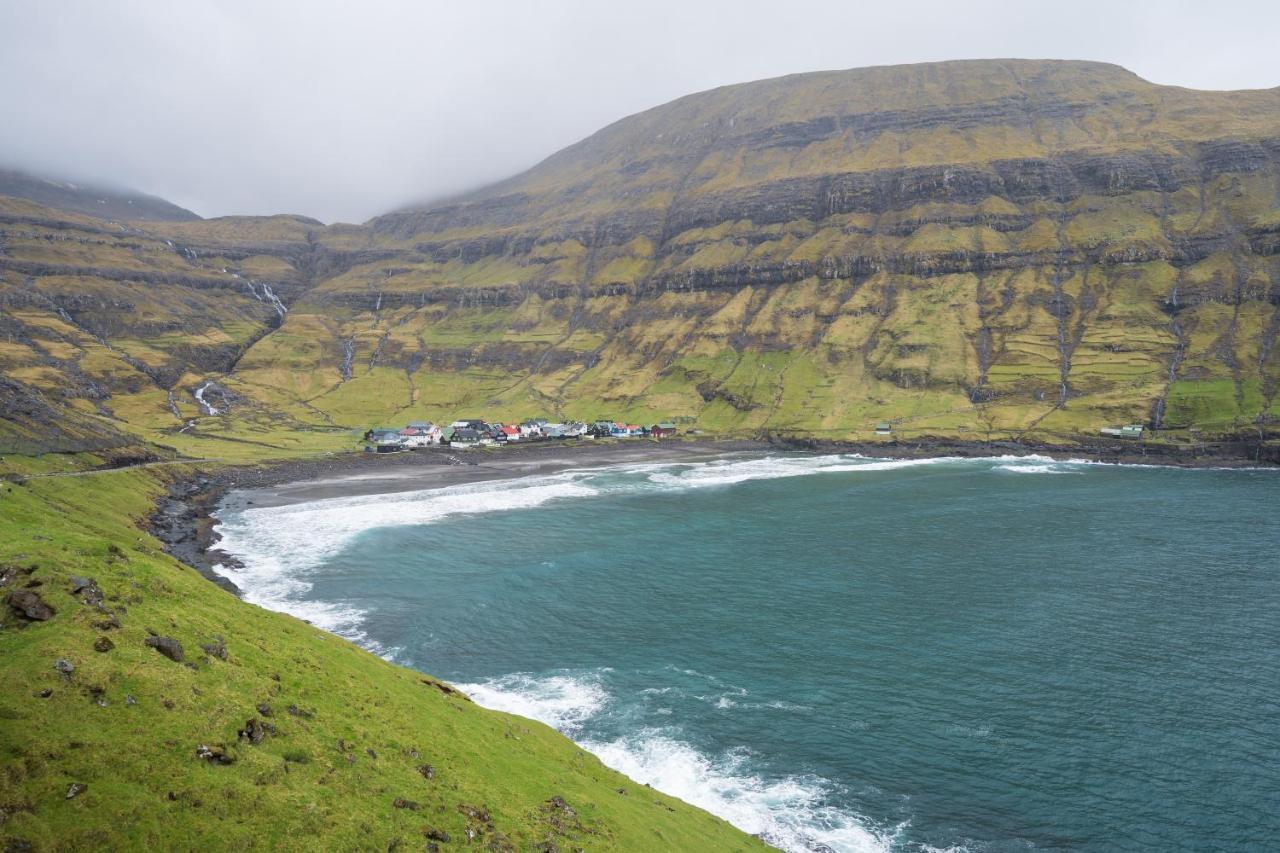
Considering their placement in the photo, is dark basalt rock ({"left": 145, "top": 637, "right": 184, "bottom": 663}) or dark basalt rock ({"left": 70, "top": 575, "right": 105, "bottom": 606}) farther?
dark basalt rock ({"left": 70, "top": 575, "right": 105, "bottom": 606})

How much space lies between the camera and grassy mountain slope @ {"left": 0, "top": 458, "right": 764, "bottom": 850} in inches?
724

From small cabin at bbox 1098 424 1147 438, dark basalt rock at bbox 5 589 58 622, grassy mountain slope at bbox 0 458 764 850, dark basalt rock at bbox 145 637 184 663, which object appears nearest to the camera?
grassy mountain slope at bbox 0 458 764 850

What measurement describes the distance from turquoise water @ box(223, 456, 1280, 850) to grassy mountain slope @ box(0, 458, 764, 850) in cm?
1336

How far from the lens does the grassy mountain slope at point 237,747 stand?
60.3ft

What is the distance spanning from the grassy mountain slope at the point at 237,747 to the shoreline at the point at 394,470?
68098 mm

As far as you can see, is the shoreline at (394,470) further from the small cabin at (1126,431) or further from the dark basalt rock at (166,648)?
the dark basalt rock at (166,648)

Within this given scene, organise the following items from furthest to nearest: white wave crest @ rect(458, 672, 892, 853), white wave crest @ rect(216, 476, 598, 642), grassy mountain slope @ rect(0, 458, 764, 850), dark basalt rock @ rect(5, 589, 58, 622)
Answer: white wave crest @ rect(216, 476, 598, 642) < white wave crest @ rect(458, 672, 892, 853) < dark basalt rock @ rect(5, 589, 58, 622) < grassy mountain slope @ rect(0, 458, 764, 850)

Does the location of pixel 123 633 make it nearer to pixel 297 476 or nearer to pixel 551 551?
pixel 551 551

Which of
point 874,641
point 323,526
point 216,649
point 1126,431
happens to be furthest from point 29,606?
point 1126,431

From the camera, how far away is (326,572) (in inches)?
3472

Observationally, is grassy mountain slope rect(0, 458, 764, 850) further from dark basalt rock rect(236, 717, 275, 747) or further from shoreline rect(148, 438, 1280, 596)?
shoreline rect(148, 438, 1280, 596)

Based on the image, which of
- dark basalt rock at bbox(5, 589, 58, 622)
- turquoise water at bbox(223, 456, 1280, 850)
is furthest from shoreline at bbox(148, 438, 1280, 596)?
dark basalt rock at bbox(5, 589, 58, 622)

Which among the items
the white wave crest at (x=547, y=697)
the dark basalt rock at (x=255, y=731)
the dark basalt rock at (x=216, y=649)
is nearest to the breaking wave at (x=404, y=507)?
the white wave crest at (x=547, y=697)

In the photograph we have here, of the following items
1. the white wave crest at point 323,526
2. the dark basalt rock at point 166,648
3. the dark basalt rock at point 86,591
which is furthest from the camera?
the white wave crest at point 323,526
